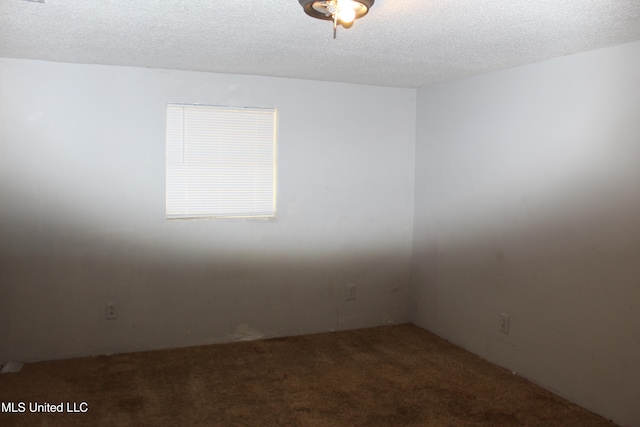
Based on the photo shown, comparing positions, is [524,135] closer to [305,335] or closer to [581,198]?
[581,198]

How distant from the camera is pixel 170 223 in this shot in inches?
163

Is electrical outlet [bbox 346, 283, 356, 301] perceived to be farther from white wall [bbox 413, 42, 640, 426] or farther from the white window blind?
the white window blind

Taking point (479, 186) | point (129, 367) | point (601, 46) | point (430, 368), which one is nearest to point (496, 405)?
point (430, 368)

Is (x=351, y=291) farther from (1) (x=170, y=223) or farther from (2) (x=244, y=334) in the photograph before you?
(1) (x=170, y=223)

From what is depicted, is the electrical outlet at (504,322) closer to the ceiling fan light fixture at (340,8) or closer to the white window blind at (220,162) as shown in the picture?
the white window blind at (220,162)

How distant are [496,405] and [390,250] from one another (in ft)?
6.02

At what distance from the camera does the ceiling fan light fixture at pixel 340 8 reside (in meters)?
2.25

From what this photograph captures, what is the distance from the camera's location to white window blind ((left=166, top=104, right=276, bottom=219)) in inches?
163

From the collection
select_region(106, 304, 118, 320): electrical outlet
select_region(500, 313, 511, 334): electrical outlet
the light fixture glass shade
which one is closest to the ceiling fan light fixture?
the light fixture glass shade

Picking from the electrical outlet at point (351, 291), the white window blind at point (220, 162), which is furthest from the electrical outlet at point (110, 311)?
the electrical outlet at point (351, 291)

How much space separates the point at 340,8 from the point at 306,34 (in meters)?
0.72

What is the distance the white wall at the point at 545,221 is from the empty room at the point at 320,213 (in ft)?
0.05

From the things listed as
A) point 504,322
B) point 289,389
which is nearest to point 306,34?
point 289,389

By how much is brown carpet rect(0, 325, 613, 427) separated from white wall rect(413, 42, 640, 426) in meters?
0.28
